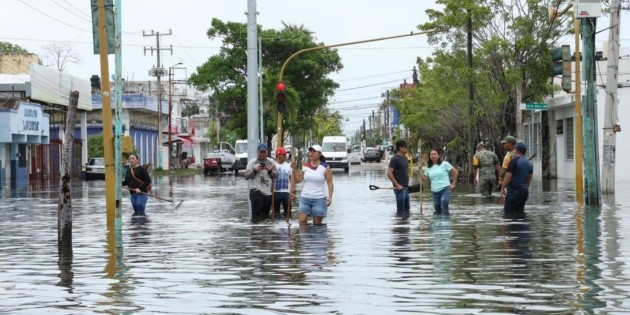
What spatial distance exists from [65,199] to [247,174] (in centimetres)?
640

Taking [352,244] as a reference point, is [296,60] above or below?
above

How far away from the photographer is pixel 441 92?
54.0 m

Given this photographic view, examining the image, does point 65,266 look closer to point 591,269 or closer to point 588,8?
point 591,269

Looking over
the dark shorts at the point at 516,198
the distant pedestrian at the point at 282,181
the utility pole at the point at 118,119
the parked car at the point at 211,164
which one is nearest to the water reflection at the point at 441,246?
the dark shorts at the point at 516,198

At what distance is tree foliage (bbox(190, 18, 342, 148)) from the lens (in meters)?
76.1

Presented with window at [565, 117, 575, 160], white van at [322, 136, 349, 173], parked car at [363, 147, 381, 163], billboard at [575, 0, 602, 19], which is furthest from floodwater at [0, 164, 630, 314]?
parked car at [363, 147, 381, 163]

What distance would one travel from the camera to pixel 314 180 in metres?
19.3

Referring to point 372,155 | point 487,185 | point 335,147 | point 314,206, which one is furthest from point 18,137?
point 372,155

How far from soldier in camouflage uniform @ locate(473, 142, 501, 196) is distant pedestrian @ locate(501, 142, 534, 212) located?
24.6 feet

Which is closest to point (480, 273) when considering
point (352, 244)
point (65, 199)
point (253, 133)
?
point (352, 244)

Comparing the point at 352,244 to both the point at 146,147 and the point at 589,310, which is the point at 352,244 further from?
the point at 146,147

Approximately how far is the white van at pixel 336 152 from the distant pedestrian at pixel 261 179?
49.8m

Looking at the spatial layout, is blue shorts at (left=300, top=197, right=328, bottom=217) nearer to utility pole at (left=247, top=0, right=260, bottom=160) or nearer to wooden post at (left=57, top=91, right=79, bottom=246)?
wooden post at (left=57, top=91, right=79, bottom=246)

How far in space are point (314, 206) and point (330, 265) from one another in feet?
20.6
